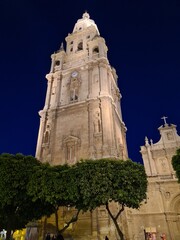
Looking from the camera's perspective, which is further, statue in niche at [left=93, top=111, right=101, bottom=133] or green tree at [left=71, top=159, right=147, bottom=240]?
statue in niche at [left=93, top=111, right=101, bottom=133]

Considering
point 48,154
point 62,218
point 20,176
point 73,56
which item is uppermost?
point 73,56

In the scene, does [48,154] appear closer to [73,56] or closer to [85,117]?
[85,117]

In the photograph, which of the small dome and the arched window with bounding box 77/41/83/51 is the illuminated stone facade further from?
the small dome

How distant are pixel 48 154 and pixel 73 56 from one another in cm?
2147

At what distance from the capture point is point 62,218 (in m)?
21.5

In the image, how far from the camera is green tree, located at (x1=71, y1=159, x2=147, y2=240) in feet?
44.1

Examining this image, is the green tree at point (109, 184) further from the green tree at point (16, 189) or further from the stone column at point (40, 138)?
the stone column at point (40, 138)

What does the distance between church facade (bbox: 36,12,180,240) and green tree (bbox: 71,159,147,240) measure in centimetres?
714

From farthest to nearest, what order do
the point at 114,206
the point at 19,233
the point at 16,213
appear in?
the point at 19,233 < the point at 114,206 < the point at 16,213

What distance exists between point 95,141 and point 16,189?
1310 cm

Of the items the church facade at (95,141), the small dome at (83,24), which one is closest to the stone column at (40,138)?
the church facade at (95,141)

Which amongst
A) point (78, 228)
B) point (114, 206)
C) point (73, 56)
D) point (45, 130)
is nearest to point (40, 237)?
point (78, 228)

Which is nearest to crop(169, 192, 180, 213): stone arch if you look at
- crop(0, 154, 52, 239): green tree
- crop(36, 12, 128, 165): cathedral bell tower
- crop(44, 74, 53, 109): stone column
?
crop(36, 12, 128, 165): cathedral bell tower

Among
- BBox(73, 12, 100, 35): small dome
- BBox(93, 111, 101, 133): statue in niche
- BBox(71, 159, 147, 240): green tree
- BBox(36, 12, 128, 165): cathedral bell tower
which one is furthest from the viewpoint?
BBox(73, 12, 100, 35): small dome
